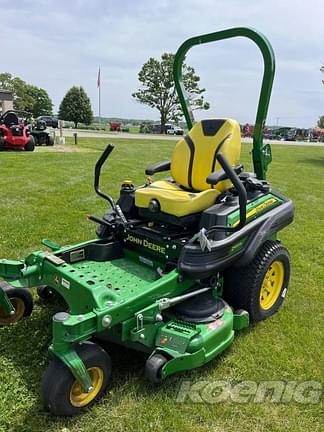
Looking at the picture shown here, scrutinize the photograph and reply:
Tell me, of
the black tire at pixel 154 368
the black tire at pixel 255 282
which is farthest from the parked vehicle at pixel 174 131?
the black tire at pixel 154 368

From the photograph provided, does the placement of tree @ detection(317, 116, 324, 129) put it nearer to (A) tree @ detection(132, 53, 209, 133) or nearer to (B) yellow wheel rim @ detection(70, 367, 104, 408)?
(A) tree @ detection(132, 53, 209, 133)

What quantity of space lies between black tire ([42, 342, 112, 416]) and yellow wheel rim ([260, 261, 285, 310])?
1566mm

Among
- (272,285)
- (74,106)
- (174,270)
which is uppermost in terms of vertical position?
(74,106)

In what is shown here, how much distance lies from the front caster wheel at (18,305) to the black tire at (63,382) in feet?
3.13

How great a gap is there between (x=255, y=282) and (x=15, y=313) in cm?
176

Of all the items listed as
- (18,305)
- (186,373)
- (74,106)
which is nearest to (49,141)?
(18,305)

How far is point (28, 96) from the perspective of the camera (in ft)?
163

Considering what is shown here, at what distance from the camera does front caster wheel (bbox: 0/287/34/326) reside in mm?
3051

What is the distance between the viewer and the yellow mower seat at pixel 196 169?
3172 mm

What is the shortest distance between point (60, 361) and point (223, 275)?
1.46 meters

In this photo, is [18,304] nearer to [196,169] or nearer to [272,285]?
[196,169]

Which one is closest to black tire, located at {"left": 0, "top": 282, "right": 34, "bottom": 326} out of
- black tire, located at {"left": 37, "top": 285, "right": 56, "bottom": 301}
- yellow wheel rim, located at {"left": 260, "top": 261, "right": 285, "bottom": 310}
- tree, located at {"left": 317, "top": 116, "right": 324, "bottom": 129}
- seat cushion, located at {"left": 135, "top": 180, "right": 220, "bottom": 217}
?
black tire, located at {"left": 37, "top": 285, "right": 56, "bottom": 301}

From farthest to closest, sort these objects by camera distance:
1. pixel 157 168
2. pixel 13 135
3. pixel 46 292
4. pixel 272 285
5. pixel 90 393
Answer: pixel 13 135
pixel 157 168
pixel 272 285
pixel 46 292
pixel 90 393

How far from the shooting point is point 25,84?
51.1m
